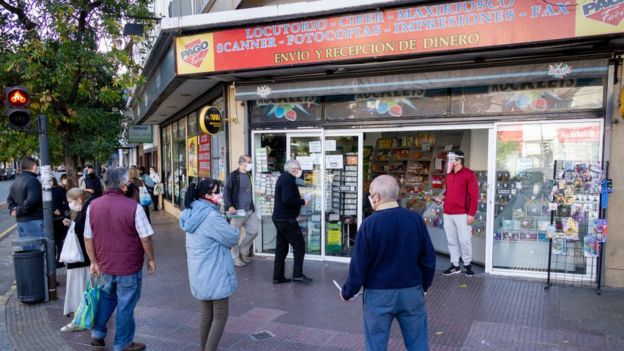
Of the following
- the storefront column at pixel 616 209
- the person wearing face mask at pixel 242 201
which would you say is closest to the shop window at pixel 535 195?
→ the storefront column at pixel 616 209

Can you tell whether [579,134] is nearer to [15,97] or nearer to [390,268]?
[390,268]

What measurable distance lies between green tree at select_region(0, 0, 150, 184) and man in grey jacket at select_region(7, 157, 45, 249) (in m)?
2.32

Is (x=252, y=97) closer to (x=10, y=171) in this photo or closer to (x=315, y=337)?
(x=315, y=337)

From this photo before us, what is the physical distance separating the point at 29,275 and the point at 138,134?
1189cm

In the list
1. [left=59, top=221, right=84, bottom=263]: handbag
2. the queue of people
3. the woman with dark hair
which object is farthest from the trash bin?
the woman with dark hair

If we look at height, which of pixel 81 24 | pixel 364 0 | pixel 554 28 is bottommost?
pixel 554 28

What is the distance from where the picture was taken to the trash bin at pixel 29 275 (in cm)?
561

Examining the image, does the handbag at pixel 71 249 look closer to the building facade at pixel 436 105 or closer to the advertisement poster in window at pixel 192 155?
the building facade at pixel 436 105

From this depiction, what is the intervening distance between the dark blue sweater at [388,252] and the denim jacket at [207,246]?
114cm

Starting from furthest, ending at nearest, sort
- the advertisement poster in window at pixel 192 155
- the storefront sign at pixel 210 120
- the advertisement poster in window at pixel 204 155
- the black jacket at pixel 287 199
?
the advertisement poster in window at pixel 192 155 < the advertisement poster in window at pixel 204 155 < the storefront sign at pixel 210 120 < the black jacket at pixel 287 199

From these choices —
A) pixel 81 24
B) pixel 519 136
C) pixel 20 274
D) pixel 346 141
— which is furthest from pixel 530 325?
pixel 81 24

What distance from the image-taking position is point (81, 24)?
9.15 m

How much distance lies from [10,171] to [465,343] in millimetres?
60365

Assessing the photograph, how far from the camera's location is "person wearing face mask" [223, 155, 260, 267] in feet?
22.9
